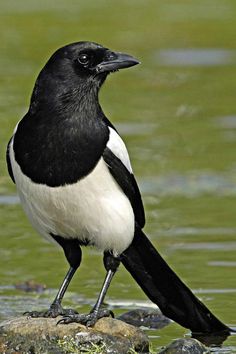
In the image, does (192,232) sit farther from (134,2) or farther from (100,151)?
(134,2)

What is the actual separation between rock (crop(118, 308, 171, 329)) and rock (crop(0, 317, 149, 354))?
0.64 metres

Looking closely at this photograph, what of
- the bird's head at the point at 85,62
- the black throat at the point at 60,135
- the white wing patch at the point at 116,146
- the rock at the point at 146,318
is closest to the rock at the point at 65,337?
the rock at the point at 146,318

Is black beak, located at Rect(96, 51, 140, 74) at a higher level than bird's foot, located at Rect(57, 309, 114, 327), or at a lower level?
higher

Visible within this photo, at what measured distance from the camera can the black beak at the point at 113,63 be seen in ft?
23.7

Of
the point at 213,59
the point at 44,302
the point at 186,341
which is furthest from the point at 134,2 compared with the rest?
the point at 186,341

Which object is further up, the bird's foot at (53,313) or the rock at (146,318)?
the bird's foot at (53,313)

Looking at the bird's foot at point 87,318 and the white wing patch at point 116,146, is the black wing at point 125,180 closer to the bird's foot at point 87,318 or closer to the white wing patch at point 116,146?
the white wing patch at point 116,146

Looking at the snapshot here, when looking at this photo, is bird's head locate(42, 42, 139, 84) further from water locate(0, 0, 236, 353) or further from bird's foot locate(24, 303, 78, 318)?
water locate(0, 0, 236, 353)

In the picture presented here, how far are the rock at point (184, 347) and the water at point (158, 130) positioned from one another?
0.89 ft

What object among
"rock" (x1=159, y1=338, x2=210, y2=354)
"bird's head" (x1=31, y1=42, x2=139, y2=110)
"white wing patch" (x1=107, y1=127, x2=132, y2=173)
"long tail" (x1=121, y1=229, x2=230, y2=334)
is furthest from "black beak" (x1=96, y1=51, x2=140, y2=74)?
"rock" (x1=159, y1=338, x2=210, y2=354)

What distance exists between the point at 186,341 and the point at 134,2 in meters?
14.1

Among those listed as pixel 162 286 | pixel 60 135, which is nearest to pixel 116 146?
pixel 60 135

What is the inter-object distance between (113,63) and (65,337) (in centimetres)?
145

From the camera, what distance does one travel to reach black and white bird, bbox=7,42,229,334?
701 cm
